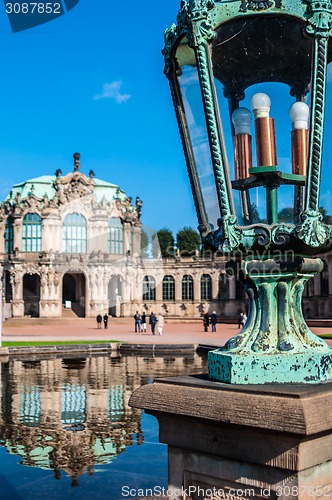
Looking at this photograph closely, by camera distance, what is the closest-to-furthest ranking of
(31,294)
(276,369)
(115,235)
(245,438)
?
(245,438) → (276,369) → (31,294) → (115,235)

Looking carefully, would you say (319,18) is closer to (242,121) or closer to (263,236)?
(242,121)

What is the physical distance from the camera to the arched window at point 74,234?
61.4m

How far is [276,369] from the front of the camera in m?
3.08

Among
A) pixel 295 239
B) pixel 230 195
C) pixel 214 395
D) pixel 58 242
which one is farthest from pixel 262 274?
pixel 58 242

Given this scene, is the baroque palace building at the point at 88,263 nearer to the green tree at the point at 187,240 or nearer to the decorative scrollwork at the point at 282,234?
the green tree at the point at 187,240

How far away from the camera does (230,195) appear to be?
3.37m

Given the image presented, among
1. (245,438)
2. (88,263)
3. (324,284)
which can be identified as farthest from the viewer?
(88,263)

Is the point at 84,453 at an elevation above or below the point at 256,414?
below

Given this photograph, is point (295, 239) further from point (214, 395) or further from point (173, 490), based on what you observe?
point (173, 490)

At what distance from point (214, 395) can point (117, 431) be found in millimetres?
5990

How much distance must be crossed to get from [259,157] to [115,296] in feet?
194

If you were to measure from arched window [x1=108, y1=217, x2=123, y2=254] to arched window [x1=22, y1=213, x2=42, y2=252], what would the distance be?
7598 mm

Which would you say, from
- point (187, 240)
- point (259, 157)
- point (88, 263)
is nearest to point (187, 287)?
point (88, 263)

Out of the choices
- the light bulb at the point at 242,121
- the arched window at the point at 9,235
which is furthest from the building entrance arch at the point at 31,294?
the light bulb at the point at 242,121
